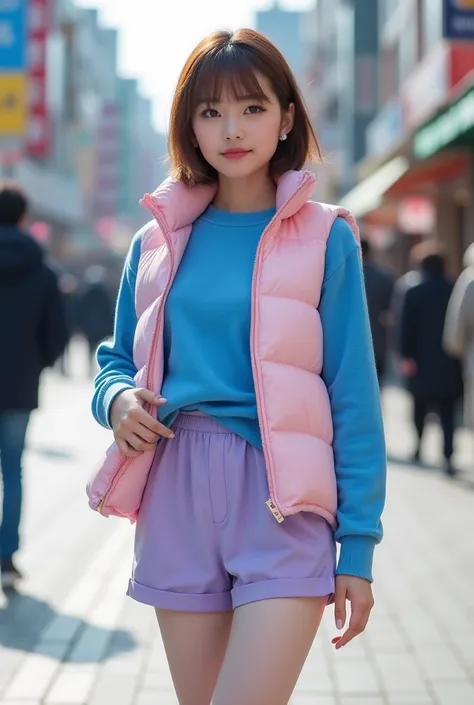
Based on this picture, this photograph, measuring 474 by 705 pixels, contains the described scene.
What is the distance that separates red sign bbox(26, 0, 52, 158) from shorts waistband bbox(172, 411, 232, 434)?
36.9 metres

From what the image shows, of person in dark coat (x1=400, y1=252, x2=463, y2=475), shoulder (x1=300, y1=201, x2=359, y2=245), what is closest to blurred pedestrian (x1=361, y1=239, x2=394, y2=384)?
person in dark coat (x1=400, y1=252, x2=463, y2=475)

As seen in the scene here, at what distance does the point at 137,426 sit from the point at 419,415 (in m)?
9.30

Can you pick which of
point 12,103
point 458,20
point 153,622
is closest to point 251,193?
point 153,622

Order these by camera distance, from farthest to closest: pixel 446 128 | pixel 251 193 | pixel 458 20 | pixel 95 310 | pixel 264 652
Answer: pixel 95 310
pixel 446 128
pixel 458 20
pixel 251 193
pixel 264 652

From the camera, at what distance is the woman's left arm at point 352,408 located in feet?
9.19

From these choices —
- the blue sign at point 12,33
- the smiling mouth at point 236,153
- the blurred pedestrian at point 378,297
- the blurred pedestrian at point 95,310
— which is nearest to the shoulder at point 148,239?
the smiling mouth at point 236,153

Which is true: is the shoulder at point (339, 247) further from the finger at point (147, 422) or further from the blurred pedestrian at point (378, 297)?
the blurred pedestrian at point (378, 297)

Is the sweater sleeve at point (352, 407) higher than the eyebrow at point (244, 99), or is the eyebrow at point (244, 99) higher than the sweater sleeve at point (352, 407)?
the eyebrow at point (244, 99)

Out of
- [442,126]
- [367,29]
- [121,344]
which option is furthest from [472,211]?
[367,29]

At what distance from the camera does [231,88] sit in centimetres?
290

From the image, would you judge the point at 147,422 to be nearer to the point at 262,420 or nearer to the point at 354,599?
the point at 262,420

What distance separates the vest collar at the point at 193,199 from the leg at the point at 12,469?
12.7 feet

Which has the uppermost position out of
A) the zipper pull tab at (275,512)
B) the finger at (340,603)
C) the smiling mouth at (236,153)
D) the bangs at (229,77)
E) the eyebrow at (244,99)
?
the bangs at (229,77)

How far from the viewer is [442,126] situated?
14.7 meters
